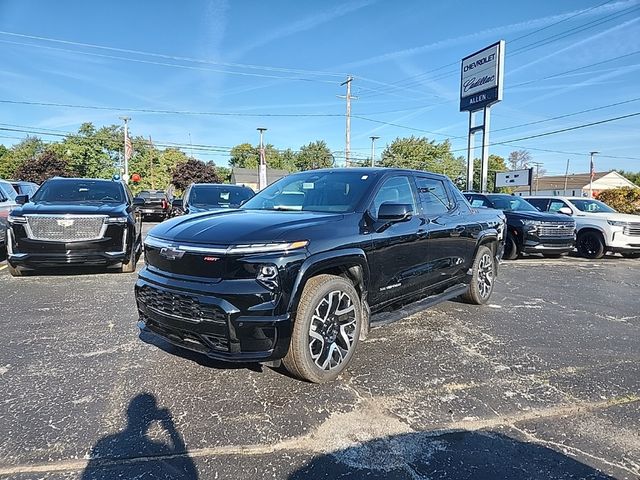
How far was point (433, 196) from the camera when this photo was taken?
4992mm

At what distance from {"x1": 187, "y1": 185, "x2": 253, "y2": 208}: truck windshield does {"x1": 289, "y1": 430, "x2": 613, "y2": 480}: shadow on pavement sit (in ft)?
28.1

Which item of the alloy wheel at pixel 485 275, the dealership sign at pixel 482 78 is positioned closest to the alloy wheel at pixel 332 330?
the alloy wheel at pixel 485 275

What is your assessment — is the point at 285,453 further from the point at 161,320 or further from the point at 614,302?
the point at 614,302

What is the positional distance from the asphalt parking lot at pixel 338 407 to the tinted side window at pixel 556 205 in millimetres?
8266

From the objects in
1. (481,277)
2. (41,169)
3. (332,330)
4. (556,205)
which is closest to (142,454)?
(332,330)

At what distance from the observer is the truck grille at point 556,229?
10.3m

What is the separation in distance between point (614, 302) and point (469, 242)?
2.82 meters

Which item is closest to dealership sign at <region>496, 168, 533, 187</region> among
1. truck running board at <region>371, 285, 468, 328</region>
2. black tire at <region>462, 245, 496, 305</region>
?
black tire at <region>462, 245, 496, 305</region>

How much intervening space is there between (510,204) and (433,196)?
774 cm

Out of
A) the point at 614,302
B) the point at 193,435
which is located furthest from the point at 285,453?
the point at 614,302

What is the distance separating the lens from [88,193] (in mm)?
8102

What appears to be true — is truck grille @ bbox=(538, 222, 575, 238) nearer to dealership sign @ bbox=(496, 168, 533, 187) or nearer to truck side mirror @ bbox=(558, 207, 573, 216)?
truck side mirror @ bbox=(558, 207, 573, 216)

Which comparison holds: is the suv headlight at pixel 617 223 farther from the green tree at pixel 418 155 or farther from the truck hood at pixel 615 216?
the green tree at pixel 418 155

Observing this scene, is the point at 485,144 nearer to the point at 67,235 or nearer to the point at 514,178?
the point at 514,178
